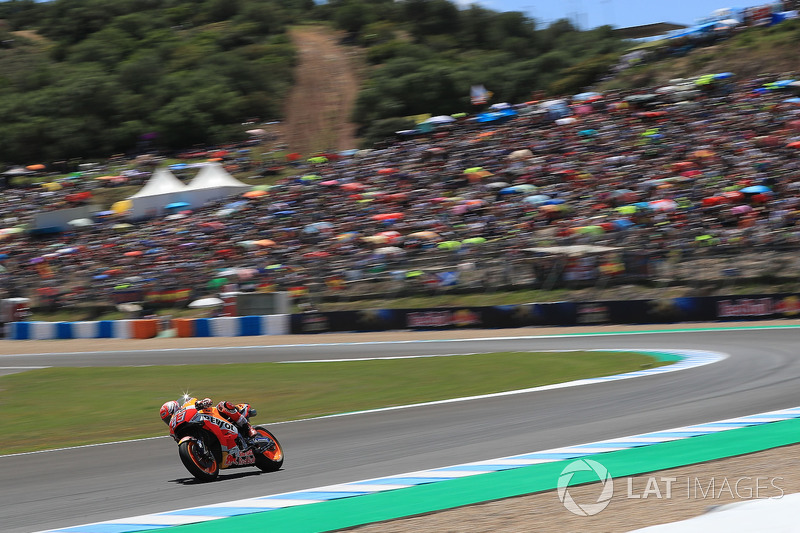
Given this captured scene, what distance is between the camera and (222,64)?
58688 millimetres

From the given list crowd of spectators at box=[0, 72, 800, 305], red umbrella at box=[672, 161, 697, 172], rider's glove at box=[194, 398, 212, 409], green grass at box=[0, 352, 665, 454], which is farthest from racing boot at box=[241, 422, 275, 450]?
red umbrella at box=[672, 161, 697, 172]

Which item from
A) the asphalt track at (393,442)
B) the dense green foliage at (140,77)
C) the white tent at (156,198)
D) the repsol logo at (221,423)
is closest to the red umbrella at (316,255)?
the white tent at (156,198)

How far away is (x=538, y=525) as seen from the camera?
5359mm

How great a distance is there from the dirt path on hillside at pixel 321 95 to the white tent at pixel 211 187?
33.8 feet

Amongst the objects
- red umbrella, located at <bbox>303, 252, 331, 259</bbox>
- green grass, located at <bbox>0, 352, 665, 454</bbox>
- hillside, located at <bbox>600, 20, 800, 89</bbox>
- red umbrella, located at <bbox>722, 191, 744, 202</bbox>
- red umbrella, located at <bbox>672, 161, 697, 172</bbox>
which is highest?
hillside, located at <bbox>600, 20, 800, 89</bbox>

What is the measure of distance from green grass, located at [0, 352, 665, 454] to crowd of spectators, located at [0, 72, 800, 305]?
910cm

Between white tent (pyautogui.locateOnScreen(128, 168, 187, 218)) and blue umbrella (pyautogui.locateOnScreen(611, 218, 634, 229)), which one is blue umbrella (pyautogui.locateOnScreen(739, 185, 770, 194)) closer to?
blue umbrella (pyautogui.locateOnScreen(611, 218, 634, 229))

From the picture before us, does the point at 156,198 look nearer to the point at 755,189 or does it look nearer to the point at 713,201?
the point at 713,201

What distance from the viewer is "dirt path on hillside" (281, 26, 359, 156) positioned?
50594 mm

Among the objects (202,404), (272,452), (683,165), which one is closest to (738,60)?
(683,165)

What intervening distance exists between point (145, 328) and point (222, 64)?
113 ft

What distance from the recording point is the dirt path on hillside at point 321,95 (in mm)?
50594

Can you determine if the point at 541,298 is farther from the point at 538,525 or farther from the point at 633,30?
the point at 633,30

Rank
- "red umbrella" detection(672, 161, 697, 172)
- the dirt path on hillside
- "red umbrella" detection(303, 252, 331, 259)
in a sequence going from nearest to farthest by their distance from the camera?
"red umbrella" detection(672, 161, 697, 172), "red umbrella" detection(303, 252, 331, 259), the dirt path on hillside
